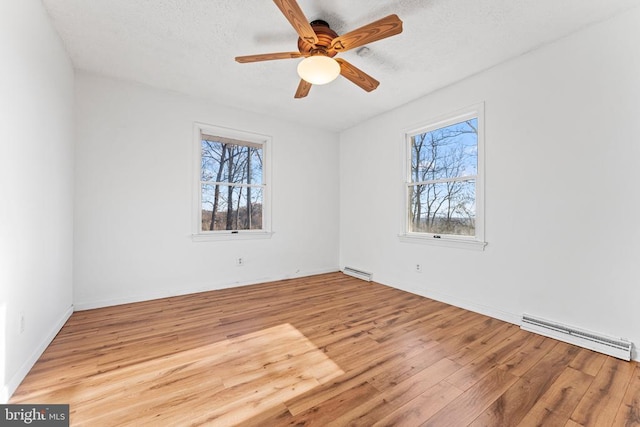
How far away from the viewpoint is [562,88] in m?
2.43

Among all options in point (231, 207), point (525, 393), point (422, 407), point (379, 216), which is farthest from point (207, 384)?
point (379, 216)

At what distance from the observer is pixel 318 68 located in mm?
2148

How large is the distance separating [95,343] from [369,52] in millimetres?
3572

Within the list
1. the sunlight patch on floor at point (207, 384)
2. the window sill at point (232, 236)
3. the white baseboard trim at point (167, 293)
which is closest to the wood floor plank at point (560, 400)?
the sunlight patch on floor at point (207, 384)

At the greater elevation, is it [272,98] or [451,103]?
[272,98]

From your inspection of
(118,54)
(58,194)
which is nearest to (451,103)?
(118,54)

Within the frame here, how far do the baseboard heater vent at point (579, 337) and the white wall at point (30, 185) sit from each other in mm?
3893

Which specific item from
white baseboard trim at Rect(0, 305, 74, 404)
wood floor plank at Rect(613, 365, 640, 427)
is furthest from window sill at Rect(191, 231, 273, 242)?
wood floor plank at Rect(613, 365, 640, 427)

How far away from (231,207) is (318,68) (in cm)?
262

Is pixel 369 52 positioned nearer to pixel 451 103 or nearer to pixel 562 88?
pixel 451 103

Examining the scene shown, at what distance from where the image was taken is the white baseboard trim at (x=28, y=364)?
60.3 inches

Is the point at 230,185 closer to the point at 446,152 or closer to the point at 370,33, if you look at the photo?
the point at 370,33

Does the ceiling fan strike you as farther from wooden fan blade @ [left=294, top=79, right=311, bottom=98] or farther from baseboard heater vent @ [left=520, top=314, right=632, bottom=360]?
baseboard heater vent @ [left=520, top=314, right=632, bottom=360]

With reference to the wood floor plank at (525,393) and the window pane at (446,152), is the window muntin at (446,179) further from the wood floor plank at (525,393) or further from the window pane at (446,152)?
the wood floor plank at (525,393)
